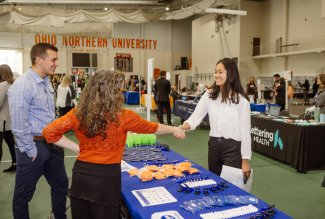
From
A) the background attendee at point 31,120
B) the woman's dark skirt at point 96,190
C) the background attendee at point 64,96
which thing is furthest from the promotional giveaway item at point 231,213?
the background attendee at point 64,96

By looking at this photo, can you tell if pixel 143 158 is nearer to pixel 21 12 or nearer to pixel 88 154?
pixel 88 154

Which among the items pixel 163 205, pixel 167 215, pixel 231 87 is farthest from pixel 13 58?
pixel 167 215

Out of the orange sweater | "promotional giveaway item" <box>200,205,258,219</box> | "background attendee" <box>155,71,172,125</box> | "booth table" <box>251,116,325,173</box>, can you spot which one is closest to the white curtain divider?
"background attendee" <box>155,71,172,125</box>

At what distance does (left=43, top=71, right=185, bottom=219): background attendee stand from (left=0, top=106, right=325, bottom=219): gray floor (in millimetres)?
1625

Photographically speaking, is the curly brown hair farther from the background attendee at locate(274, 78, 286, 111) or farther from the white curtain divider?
the background attendee at locate(274, 78, 286, 111)

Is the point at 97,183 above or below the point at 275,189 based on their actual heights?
above

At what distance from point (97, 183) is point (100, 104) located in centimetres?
38

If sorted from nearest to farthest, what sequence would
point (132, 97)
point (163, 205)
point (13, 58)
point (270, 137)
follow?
1. point (163, 205)
2. point (270, 137)
3. point (132, 97)
4. point (13, 58)

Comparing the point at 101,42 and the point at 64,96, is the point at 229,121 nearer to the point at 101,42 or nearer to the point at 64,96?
the point at 64,96

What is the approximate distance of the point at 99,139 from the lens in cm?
149

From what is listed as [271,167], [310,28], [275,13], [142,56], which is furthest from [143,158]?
[142,56]

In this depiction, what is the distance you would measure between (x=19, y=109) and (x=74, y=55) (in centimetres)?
1818

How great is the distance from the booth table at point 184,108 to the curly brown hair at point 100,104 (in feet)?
21.0

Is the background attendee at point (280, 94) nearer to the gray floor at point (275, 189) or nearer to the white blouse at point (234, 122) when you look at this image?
the gray floor at point (275, 189)
